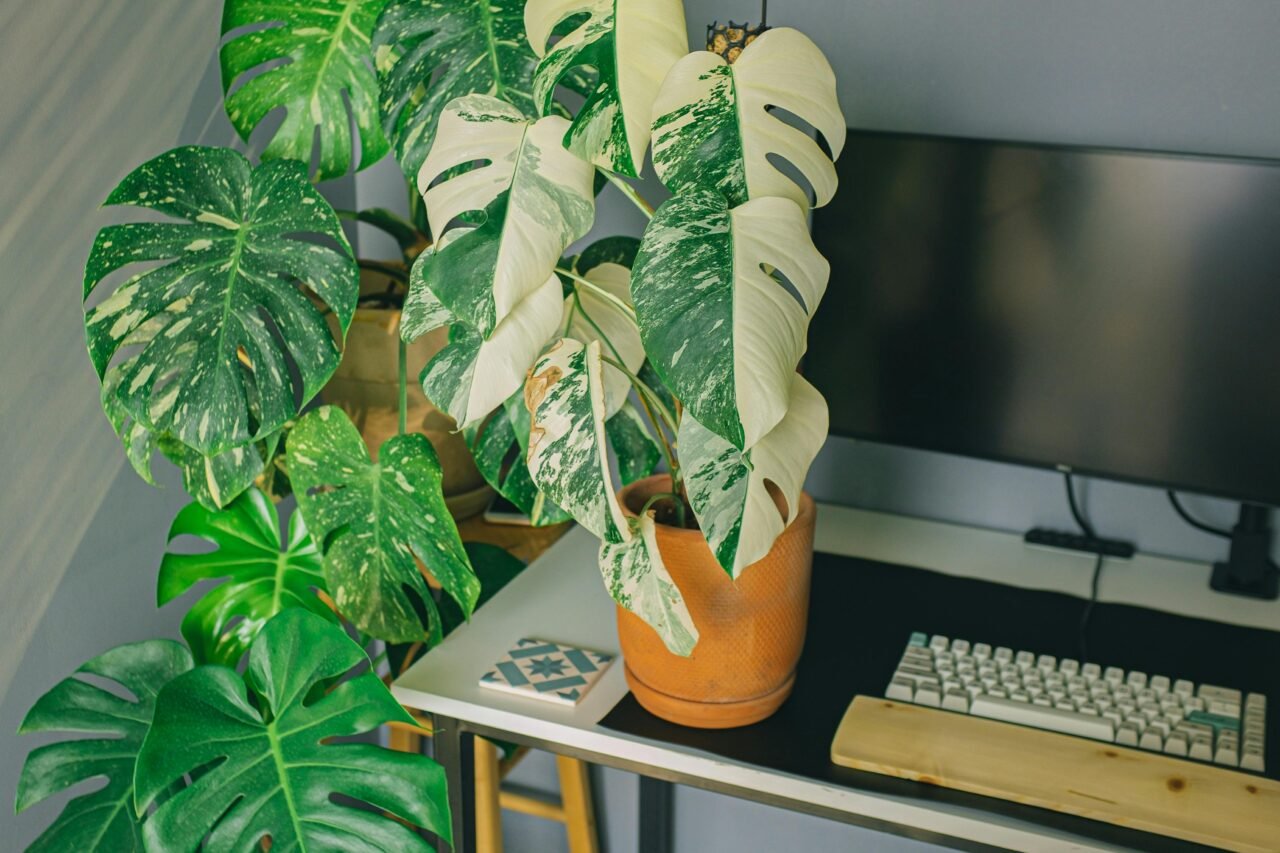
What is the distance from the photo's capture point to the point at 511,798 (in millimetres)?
1934

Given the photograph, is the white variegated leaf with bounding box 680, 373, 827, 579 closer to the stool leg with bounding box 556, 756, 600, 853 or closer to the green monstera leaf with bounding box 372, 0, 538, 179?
the green monstera leaf with bounding box 372, 0, 538, 179

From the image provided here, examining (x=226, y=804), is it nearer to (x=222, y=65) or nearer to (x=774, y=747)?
(x=774, y=747)

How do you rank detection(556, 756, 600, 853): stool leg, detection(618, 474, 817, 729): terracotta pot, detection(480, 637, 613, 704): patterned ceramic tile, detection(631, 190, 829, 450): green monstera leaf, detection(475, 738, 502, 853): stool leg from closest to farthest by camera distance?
detection(631, 190, 829, 450): green monstera leaf → detection(618, 474, 817, 729): terracotta pot → detection(480, 637, 613, 704): patterned ceramic tile → detection(475, 738, 502, 853): stool leg → detection(556, 756, 600, 853): stool leg

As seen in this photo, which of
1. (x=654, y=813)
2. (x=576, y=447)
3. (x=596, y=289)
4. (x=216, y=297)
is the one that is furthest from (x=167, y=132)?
(x=654, y=813)

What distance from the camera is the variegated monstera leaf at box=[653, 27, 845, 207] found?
1023 millimetres

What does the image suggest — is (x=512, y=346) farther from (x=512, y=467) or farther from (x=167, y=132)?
(x=167, y=132)

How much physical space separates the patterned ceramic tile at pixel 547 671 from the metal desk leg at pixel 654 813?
22.2 inches

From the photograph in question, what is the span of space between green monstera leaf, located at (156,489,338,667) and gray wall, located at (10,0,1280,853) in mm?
122

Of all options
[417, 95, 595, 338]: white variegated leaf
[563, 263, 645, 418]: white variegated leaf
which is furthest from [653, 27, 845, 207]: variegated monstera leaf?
[563, 263, 645, 418]: white variegated leaf

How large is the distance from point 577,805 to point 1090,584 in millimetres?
805

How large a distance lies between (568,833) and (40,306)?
3.54ft

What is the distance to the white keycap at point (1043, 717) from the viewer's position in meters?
1.19

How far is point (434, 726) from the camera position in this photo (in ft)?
4.20

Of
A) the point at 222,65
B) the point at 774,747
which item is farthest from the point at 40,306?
the point at 774,747
